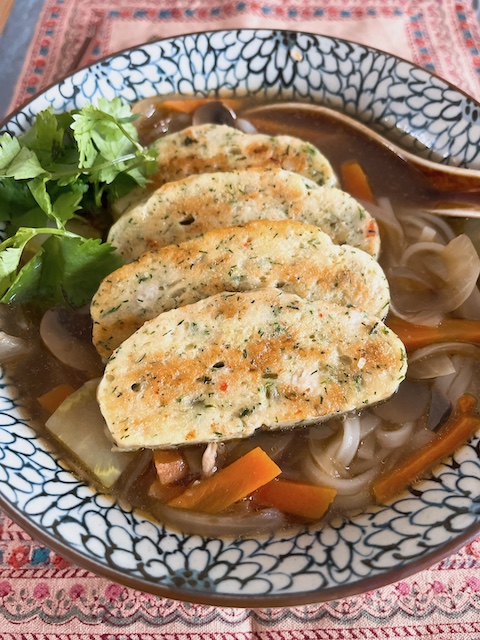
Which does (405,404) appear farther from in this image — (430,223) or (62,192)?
(62,192)

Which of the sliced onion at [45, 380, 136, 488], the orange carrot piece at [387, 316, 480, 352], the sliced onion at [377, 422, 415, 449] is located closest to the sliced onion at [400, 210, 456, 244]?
the orange carrot piece at [387, 316, 480, 352]

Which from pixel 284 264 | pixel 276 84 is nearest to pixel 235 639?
pixel 284 264

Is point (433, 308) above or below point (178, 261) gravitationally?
below

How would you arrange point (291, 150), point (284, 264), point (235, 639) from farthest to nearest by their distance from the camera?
point (291, 150), point (284, 264), point (235, 639)

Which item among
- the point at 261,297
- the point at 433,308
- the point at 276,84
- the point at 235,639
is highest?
the point at 276,84

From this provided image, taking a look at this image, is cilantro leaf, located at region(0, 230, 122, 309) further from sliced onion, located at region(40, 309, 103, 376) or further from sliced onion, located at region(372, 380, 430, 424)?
sliced onion, located at region(372, 380, 430, 424)

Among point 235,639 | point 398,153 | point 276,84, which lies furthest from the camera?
point 276,84

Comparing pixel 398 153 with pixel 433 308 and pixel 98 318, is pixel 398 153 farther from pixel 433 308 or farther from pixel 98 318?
pixel 98 318

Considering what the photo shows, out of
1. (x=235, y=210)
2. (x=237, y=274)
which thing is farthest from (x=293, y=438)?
(x=235, y=210)
